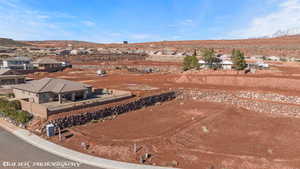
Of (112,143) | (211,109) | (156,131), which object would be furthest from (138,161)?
(211,109)

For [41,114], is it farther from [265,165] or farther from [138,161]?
[265,165]

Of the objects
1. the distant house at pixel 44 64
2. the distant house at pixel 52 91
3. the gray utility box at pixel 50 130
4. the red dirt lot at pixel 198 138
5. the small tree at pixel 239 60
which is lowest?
the red dirt lot at pixel 198 138

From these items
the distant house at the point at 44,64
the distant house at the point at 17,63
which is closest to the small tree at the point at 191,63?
the distant house at the point at 44,64

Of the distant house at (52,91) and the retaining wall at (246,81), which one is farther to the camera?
the retaining wall at (246,81)

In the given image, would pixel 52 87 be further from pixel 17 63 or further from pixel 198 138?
pixel 17 63

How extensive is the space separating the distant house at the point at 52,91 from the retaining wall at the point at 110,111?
4.59 m

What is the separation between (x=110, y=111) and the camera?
25.7 m

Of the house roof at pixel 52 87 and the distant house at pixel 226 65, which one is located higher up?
the distant house at pixel 226 65

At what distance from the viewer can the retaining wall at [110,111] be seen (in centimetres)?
2114

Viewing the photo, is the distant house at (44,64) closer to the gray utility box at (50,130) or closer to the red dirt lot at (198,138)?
the red dirt lot at (198,138)

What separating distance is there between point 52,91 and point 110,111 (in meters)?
7.82

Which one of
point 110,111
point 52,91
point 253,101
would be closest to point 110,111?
point 110,111

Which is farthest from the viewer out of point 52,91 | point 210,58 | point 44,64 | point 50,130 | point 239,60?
point 44,64

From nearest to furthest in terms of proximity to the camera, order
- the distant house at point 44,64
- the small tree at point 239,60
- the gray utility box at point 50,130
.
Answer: the gray utility box at point 50,130, the small tree at point 239,60, the distant house at point 44,64
